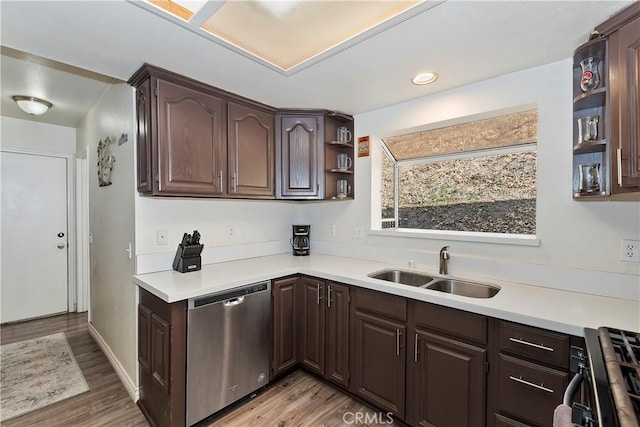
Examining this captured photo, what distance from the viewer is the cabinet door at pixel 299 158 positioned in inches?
102

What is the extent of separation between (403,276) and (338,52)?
5.37ft

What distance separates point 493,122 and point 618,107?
884mm

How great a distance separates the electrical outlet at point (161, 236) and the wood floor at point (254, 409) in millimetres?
1144

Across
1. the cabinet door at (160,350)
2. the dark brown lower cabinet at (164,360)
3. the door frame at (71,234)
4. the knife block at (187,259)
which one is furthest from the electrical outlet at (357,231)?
the door frame at (71,234)

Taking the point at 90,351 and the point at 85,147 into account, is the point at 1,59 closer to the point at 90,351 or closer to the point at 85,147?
the point at 85,147

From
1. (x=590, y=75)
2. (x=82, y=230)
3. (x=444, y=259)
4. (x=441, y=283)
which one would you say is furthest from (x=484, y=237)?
(x=82, y=230)

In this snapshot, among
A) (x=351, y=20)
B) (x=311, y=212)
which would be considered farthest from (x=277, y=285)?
(x=351, y=20)

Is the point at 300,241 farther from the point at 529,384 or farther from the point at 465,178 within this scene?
the point at 529,384

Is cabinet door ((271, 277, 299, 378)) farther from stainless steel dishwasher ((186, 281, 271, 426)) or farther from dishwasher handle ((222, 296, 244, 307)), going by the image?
dishwasher handle ((222, 296, 244, 307))

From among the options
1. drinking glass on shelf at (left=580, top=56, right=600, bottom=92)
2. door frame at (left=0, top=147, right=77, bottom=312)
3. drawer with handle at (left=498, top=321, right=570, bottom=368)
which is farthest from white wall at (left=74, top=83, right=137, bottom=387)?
drinking glass on shelf at (left=580, top=56, right=600, bottom=92)

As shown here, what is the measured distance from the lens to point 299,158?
103 inches

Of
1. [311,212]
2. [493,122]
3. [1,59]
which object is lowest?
[311,212]

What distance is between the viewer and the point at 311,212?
3.15 metres

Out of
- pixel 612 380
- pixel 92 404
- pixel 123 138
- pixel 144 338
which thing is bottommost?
pixel 92 404
